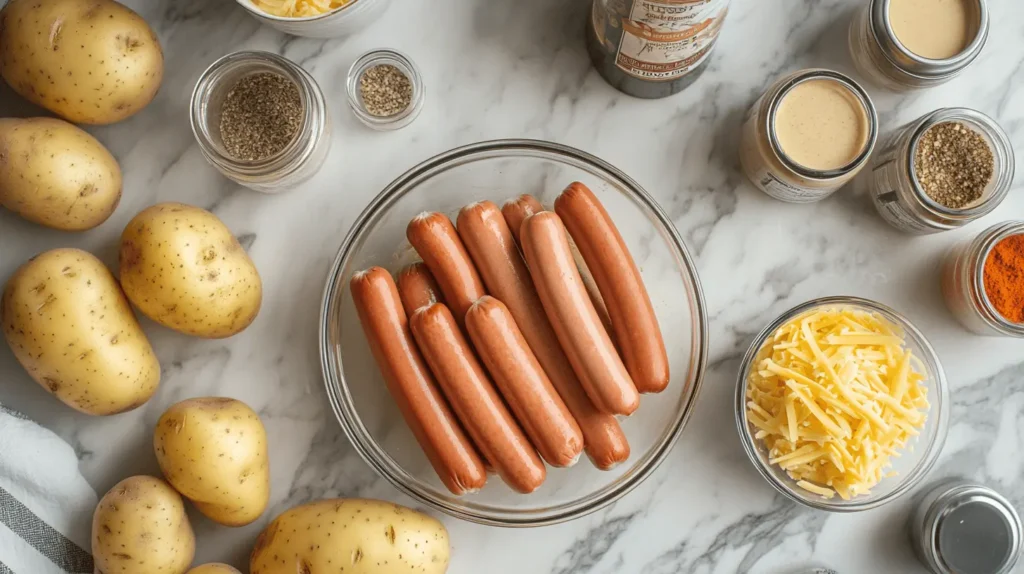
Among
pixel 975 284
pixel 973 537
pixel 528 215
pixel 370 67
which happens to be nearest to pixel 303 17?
pixel 370 67

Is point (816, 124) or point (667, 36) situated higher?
point (667, 36)

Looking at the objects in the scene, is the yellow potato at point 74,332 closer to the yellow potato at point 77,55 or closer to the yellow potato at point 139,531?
the yellow potato at point 139,531

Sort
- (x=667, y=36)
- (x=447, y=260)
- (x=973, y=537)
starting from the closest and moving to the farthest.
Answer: (x=667, y=36) < (x=447, y=260) < (x=973, y=537)

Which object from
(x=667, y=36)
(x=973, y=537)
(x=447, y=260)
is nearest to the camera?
(x=667, y=36)

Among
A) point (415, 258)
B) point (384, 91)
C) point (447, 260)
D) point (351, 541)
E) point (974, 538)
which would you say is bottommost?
point (351, 541)

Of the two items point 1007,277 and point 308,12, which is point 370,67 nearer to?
point 308,12

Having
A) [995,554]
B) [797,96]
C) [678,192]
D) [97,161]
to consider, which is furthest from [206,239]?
[995,554]

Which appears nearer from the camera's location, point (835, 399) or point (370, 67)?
point (835, 399)
